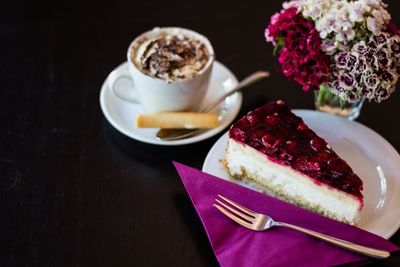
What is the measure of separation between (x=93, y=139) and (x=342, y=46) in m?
0.79

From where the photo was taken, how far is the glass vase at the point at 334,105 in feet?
5.37

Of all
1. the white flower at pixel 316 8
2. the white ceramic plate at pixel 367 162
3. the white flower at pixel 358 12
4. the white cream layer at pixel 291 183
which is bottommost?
the white cream layer at pixel 291 183

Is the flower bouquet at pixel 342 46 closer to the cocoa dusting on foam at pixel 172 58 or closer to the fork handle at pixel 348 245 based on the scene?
the cocoa dusting on foam at pixel 172 58

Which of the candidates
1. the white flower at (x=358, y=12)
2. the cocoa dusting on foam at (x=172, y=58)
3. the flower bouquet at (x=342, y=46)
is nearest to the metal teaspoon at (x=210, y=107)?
the cocoa dusting on foam at (x=172, y=58)

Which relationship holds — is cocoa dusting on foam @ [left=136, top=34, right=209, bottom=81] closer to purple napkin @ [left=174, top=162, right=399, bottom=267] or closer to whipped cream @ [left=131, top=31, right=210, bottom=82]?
whipped cream @ [left=131, top=31, right=210, bottom=82]

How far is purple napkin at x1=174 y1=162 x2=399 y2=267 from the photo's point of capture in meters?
1.25

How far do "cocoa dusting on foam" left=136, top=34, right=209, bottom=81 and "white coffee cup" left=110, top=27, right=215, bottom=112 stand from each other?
2 centimetres

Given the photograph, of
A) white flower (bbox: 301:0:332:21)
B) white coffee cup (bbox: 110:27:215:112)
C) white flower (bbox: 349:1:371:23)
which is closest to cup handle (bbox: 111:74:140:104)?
white coffee cup (bbox: 110:27:215:112)

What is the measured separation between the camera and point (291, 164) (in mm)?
1405

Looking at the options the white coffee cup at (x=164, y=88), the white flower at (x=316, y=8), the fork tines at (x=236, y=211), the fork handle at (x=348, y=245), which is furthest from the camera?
the white coffee cup at (x=164, y=88)

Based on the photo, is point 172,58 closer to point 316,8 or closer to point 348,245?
point 316,8

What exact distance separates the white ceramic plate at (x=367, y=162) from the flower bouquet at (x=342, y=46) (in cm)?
13

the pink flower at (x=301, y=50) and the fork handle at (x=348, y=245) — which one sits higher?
the pink flower at (x=301, y=50)

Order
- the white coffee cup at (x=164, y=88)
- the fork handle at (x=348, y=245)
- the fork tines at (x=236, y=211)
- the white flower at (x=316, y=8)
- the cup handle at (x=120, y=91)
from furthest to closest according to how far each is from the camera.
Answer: the cup handle at (x=120, y=91), the white coffee cup at (x=164, y=88), the white flower at (x=316, y=8), the fork tines at (x=236, y=211), the fork handle at (x=348, y=245)
